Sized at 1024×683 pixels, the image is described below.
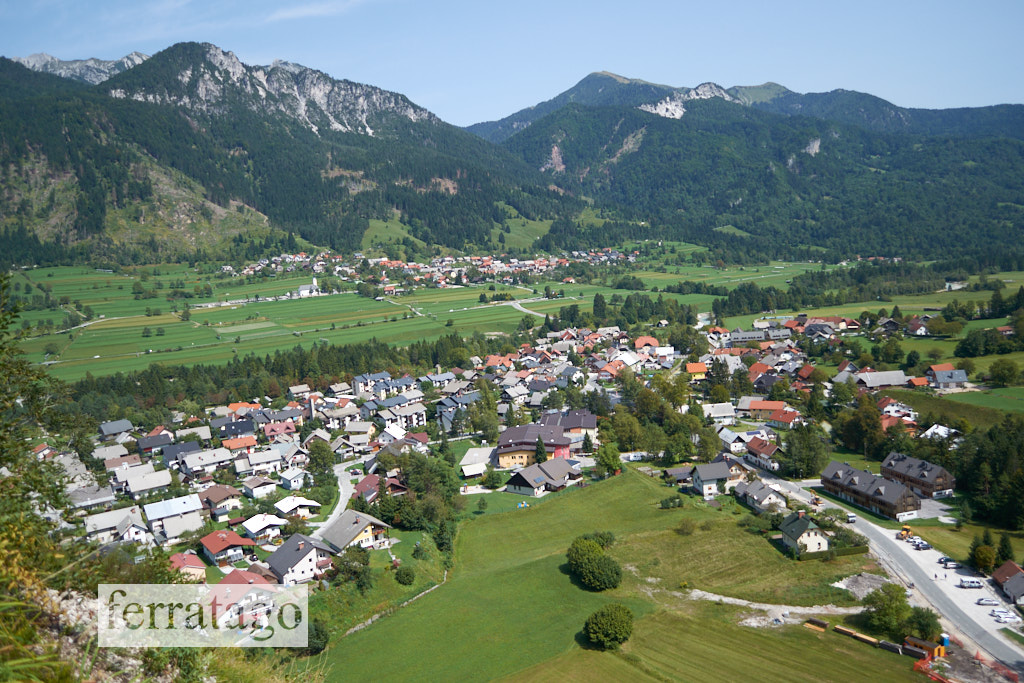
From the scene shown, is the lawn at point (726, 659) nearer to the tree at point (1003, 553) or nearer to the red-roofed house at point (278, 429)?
the tree at point (1003, 553)

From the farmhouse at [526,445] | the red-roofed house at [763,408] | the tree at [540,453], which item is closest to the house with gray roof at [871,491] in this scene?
the red-roofed house at [763,408]

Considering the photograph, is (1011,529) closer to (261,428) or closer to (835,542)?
(835,542)

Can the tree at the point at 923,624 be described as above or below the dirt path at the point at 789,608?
above

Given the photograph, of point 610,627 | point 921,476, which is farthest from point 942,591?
point 610,627

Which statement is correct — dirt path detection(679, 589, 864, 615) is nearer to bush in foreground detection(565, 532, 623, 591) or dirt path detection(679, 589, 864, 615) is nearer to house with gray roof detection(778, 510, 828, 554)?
bush in foreground detection(565, 532, 623, 591)

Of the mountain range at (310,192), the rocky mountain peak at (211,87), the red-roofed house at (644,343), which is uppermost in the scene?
the rocky mountain peak at (211,87)

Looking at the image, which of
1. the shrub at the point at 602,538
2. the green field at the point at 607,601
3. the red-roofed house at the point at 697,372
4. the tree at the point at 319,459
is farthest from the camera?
the red-roofed house at the point at 697,372

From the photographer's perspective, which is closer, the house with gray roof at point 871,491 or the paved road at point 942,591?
the paved road at point 942,591
